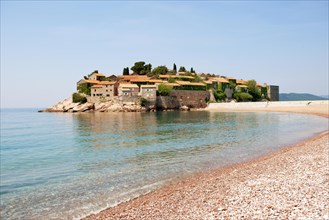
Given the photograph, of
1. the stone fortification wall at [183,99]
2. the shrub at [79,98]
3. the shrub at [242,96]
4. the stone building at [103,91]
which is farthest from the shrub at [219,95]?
the shrub at [79,98]

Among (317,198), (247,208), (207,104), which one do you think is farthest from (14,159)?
(207,104)

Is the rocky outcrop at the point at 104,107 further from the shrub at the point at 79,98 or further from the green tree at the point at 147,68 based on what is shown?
the green tree at the point at 147,68

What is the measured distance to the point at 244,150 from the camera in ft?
67.2

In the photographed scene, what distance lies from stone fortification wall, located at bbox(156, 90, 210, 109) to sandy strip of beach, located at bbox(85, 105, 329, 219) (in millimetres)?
85991

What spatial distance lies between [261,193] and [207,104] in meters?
99.5

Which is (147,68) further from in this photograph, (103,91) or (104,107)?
(104,107)

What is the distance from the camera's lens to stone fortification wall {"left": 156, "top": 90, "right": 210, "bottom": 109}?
98.4m

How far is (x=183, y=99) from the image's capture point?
103375 millimetres

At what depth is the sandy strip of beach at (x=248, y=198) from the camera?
686 cm

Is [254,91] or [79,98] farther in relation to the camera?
[254,91]

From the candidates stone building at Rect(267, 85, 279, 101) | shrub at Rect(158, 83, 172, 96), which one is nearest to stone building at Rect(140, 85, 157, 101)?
shrub at Rect(158, 83, 172, 96)

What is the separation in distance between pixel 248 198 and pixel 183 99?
95619mm

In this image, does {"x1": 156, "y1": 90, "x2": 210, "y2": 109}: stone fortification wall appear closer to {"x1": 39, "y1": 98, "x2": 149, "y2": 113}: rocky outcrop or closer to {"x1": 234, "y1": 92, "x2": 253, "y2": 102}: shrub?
{"x1": 39, "y1": 98, "x2": 149, "y2": 113}: rocky outcrop

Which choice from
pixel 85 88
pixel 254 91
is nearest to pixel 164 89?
pixel 85 88
